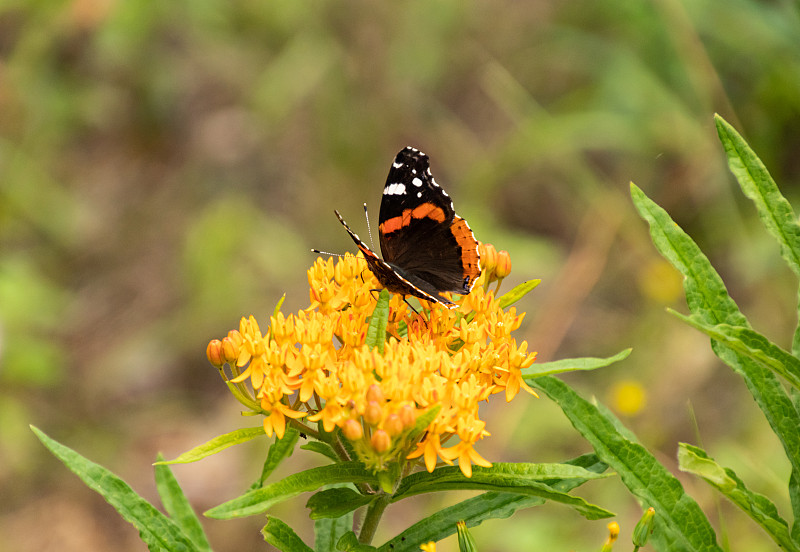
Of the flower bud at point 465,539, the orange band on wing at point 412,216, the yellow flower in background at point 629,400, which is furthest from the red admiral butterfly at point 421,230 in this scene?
the yellow flower in background at point 629,400

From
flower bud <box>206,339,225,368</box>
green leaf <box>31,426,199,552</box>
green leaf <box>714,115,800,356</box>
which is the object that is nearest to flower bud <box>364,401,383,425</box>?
flower bud <box>206,339,225,368</box>

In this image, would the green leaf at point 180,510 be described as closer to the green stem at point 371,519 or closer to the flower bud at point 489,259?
the green stem at point 371,519

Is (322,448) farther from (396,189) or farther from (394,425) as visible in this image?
(396,189)

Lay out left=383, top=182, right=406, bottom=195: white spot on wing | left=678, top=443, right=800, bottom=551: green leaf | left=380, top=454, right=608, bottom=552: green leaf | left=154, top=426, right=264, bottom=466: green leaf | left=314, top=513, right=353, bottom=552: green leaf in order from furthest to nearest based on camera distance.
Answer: left=383, top=182, right=406, bottom=195: white spot on wing, left=314, top=513, right=353, bottom=552: green leaf, left=380, top=454, right=608, bottom=552: green leaf, left=154, top=426, right=264, bottom=466: green leaf, left=678, top=443, right=800, bottom=551: green leaf

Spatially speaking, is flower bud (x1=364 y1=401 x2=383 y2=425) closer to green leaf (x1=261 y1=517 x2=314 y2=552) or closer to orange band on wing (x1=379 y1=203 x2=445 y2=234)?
green leaf (x1=261 y1=517 x2=314 y2=552)

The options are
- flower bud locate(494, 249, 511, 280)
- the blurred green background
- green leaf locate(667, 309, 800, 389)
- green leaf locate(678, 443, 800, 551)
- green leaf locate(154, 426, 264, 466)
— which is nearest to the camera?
green leaf locate(667, 309, 800, 389)

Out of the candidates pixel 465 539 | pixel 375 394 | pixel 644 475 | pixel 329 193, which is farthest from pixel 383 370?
pixel 329 193
